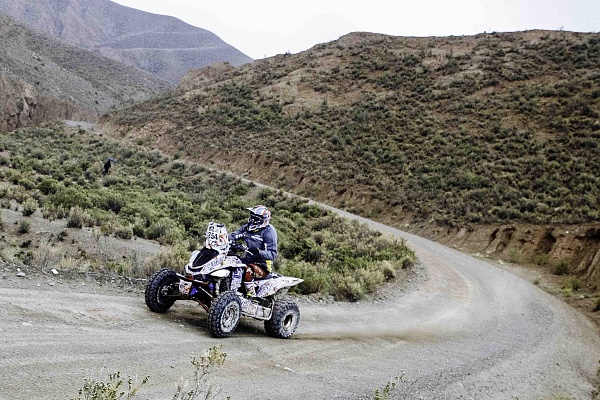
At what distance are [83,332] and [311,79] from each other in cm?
5583

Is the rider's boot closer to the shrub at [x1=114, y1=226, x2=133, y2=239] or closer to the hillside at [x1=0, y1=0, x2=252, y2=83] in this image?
the shrub at [x1=114, y1=226, x2=133, y2=239]

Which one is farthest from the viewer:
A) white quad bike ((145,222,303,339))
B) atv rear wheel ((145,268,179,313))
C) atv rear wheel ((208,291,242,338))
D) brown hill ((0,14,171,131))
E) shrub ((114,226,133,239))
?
brown hill ((0,14,171,131))

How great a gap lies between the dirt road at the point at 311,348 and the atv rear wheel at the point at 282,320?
0.75 ft

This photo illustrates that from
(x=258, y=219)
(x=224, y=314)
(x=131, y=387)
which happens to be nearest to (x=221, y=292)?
(x=224, y=314)

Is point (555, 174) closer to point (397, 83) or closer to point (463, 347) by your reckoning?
point (463, 347)

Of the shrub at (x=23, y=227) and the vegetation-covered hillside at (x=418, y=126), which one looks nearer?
the shrub at (x=23, y=227)

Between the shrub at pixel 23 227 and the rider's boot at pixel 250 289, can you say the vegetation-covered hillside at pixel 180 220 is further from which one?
the rider's boot at pixel 250 289

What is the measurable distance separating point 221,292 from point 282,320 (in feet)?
3.77

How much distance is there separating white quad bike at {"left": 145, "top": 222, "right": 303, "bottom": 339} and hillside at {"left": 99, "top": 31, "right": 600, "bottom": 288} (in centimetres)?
1521

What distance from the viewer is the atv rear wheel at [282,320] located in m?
7.36

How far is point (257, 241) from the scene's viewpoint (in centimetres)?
750

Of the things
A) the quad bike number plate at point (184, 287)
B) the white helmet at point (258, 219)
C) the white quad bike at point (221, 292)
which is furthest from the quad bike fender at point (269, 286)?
the quad bike number plate at point (184, 287)

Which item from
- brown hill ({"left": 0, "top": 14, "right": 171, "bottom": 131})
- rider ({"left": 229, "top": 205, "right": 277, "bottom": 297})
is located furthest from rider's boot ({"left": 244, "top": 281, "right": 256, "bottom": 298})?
brown hill ({"left": 0, "top": 14, "right": 171, "bottom": 131})

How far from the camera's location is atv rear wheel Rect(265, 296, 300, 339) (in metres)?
7.36
